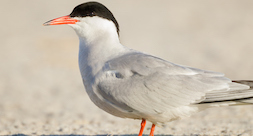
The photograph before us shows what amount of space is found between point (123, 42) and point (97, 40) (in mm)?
7003

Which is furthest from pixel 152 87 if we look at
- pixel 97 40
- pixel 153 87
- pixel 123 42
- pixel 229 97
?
pixel 123 42

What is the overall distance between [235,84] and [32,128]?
3000 millimetres

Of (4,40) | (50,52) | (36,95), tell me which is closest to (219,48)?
(50,52)

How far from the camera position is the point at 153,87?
4309 mm

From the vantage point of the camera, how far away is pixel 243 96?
427cm

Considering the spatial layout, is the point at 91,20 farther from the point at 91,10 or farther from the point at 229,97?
the point at 229,97

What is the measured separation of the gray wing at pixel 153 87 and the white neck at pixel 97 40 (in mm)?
327

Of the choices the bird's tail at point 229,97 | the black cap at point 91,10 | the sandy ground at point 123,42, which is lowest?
the sandy ground at point 123,42

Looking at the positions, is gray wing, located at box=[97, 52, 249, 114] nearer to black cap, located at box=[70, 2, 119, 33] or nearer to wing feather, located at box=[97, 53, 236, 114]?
wing feather, located at box=[97, 53, 236, 114]

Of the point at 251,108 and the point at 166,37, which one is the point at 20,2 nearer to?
the point at 166,37

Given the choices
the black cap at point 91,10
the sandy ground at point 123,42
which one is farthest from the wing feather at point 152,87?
the sandy ground at point 123,42

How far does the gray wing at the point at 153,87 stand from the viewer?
4293 mm

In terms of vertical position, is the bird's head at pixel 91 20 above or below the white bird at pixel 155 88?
above

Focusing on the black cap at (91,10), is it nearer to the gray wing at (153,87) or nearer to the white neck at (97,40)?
the white neck at (97,40)
